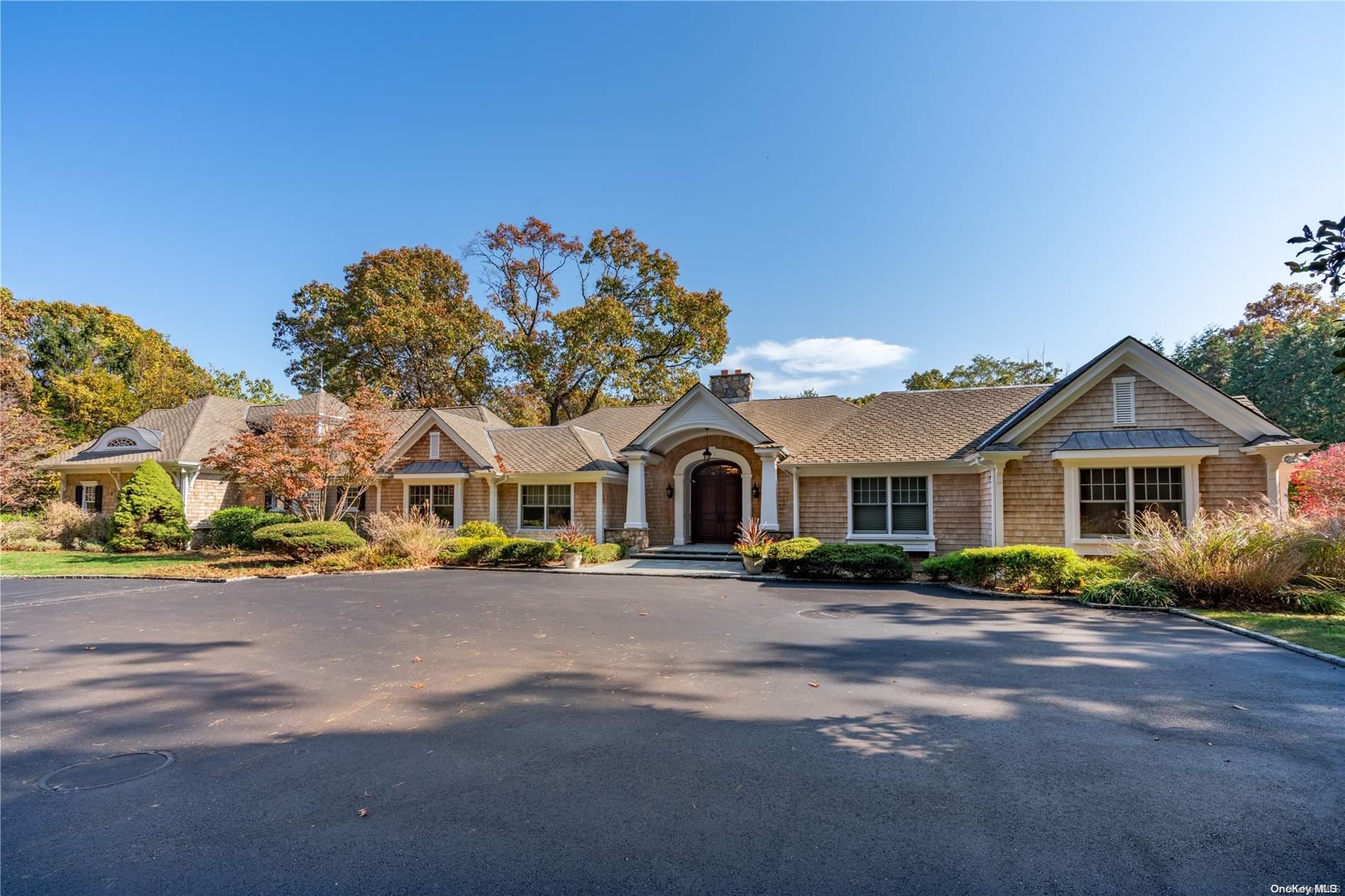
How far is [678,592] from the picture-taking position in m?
12.6

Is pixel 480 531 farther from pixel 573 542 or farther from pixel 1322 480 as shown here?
pixel 1322 480

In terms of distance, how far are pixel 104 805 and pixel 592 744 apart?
289cm

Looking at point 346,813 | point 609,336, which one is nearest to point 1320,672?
point 346,813

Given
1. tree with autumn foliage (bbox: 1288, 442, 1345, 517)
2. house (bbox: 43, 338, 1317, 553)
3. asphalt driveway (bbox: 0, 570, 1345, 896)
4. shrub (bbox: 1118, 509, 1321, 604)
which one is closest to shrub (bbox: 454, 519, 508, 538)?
house (bbox: 43, 338, 1317, 553)

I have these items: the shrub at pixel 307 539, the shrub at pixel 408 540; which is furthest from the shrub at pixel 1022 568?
the shrub at pixel 307 539

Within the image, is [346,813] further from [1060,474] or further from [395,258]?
[395,258]

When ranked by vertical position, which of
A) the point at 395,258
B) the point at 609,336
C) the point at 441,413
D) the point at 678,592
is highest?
the point at 395,258

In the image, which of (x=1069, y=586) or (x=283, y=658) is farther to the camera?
(x=1069, y=586)

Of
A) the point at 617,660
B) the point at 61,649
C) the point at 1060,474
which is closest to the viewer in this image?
the point at 617,660

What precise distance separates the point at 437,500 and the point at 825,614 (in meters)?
15.9

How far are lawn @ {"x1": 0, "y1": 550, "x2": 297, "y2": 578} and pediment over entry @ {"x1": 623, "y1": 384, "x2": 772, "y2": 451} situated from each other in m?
10.4

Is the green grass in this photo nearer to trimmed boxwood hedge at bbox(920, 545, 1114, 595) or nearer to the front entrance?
trimmed boxwood hedge at bbox(920, 545, 1114, 595)

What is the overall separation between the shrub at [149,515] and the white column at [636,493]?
15.8 meters

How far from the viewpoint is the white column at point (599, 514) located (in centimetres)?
2020
